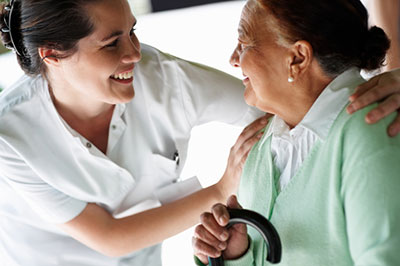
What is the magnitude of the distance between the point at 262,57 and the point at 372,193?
45 cm

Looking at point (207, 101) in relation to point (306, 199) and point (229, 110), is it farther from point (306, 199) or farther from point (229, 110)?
point (306, 199)

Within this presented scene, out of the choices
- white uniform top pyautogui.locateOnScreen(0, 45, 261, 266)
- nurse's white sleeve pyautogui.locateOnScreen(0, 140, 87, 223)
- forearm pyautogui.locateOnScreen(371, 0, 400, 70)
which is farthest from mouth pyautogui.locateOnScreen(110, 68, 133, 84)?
forearm pyautogui.locateOnScreen(371, 0, 400, 70)

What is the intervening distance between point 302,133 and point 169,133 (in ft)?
2.31

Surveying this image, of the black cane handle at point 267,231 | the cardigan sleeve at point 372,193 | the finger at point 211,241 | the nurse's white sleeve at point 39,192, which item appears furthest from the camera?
the nurse's white sleeve at point 39,192

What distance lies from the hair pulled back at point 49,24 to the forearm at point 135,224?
1.80 feet

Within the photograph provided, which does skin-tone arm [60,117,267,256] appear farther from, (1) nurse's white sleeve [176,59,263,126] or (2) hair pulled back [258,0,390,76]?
(2) hair pulled back [258,0,390,76]

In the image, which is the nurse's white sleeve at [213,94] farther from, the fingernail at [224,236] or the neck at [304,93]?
the fingernail at [224,236]

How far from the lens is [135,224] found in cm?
181

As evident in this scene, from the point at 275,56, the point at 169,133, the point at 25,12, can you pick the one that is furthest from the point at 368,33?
the point at 25,12

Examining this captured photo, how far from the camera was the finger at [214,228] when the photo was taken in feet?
4.31

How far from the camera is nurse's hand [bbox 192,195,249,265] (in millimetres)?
1299

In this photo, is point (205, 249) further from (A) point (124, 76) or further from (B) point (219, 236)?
(A) point (124, 76)

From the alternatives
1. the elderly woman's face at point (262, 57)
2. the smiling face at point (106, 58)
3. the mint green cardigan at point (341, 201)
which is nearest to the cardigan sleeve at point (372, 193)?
the mint green cardigan at point (341, 201)

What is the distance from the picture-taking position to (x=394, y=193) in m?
1.03
